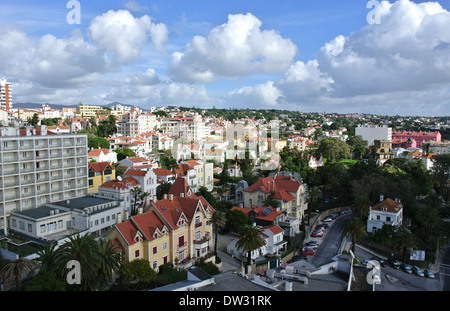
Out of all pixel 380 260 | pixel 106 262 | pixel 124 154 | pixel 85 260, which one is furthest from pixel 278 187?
pixel 124 154

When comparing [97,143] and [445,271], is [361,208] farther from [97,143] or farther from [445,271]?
→ [97,143]

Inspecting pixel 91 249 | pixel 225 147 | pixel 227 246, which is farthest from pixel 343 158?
pixel 91 249

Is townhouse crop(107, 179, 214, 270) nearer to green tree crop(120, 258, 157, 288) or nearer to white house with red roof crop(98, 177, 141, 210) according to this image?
green tree crop(120, 258, 157, 288)

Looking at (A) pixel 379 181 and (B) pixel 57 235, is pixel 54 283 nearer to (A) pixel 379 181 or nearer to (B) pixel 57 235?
(B) pixel 57 235

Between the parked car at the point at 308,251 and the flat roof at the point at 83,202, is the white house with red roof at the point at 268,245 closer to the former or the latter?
the parked car at the point at 308,251

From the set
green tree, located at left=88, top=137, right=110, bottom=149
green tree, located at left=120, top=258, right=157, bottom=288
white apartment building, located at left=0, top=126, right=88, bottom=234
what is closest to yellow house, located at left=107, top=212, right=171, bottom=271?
green tree, located at left=120, top=258, right=157, bottom=288

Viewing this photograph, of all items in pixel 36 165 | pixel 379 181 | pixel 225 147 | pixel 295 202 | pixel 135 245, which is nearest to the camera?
pixel 135 245
